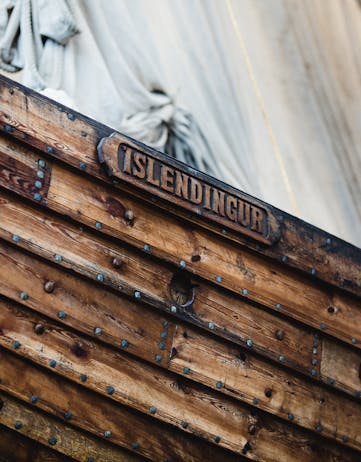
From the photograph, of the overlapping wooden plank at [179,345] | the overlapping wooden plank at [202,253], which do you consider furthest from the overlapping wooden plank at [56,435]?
the overlapping wooden plank at [202,253]

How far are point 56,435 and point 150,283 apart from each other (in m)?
0.53

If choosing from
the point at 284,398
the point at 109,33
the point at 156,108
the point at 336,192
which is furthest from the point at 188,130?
the point at 284,398

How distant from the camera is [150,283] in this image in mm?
3512

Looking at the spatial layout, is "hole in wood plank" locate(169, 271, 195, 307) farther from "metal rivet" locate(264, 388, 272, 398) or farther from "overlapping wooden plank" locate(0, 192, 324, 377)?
"metal rivet" locate(264, 388, 272, 398)

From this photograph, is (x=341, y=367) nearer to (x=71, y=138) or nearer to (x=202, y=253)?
(x=202, y=253)

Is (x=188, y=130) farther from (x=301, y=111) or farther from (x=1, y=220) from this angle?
(x=1, y=220)

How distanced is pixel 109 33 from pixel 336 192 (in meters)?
1.25

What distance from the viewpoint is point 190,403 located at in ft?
11.6

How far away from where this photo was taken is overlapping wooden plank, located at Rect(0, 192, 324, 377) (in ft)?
11.0

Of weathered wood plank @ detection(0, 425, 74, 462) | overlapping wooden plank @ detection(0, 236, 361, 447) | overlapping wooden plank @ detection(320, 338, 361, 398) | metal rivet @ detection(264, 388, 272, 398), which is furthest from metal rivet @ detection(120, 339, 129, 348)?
overlapping wooden plank @ detection(320, 338, 361, 398)

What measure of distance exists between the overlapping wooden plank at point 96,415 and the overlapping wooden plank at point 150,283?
32 centimetres

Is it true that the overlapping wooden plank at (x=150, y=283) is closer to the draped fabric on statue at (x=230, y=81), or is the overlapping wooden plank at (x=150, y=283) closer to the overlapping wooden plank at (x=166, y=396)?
the overlapping wooden plank at (x=166, y=396)

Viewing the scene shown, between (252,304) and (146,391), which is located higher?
(252,304)

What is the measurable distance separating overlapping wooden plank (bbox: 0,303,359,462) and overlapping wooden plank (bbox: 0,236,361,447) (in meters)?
0.04
